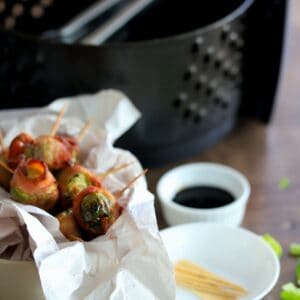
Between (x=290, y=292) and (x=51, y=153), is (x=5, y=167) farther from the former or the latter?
(x=290, y=292)

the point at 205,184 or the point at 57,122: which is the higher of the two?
the point at 57,122

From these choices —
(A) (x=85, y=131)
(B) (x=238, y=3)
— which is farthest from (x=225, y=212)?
(B) (x=238, y=3)

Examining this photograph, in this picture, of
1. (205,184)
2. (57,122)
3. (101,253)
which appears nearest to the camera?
(101,253)

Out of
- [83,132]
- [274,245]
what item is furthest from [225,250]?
[83,132]

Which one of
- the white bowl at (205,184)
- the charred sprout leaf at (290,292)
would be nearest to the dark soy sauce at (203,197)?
the white bowl at (205,184)

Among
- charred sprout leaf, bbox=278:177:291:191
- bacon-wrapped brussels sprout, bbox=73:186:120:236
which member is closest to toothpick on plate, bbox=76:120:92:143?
bacon-wrapped brussels sprout, bbox=73:186:120:236
